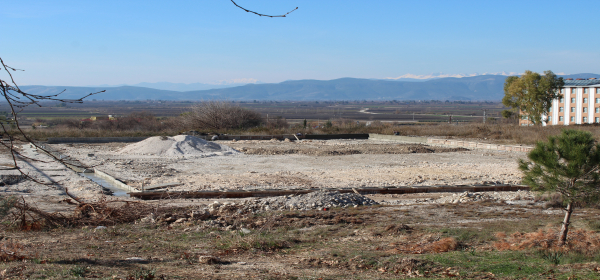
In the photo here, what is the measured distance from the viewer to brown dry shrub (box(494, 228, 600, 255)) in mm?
5949

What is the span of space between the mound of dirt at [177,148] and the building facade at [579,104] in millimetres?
51728

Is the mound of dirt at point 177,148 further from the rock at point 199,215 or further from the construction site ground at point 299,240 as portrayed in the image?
the rock at point 199,215

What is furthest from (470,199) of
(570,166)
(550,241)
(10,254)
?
(10,254)

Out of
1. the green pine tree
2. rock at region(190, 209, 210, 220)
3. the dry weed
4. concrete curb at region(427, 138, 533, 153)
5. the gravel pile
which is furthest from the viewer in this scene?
concrete curb at region(427, 138, 533, 153)

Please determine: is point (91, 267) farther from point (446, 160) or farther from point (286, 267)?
point (446, 160)

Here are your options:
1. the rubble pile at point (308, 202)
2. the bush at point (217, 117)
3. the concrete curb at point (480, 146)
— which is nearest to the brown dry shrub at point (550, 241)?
the rubble pile at point (308, 202)

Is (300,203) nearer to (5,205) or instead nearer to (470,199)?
(470,199)

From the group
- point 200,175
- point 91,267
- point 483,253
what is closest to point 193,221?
point 91,267

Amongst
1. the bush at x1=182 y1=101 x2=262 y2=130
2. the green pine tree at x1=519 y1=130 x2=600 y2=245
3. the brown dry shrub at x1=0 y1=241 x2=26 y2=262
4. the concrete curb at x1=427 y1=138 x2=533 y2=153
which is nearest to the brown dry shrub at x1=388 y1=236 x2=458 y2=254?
the green pine tree at x1=519 y1=130 x2=600 y2=245

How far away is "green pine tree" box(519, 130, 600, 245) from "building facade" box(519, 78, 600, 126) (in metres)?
61.5

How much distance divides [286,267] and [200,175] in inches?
409

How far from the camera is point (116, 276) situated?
4.92 metres

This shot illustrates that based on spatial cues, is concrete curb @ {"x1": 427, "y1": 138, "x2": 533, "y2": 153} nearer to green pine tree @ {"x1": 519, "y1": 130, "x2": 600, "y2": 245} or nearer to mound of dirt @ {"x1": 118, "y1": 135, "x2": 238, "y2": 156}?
mound of dirt @ {"x1": 118, "y1": 135, "x2": 238, "y2": 156}

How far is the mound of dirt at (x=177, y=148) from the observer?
2181 cm
